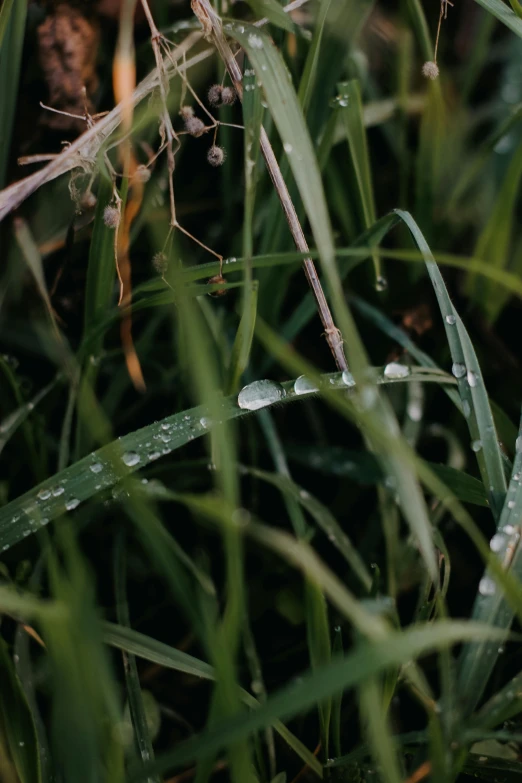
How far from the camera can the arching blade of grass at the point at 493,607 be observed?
0.62 m

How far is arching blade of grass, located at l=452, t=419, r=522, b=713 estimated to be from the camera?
620mm

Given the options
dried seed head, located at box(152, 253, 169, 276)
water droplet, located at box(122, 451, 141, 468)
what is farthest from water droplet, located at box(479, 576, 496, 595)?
dried seed head, located at box(152, 253, 169, 276)

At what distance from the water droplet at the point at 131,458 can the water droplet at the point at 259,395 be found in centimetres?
14

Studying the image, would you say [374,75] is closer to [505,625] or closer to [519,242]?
[519,242]

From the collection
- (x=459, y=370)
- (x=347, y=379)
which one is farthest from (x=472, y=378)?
(x=347, y=379)

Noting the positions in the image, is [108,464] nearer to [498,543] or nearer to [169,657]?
[169,657]

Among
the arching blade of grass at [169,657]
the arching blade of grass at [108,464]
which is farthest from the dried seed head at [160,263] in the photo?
the arching blade of grass at [169,657]

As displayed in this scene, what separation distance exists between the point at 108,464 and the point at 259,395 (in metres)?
0.20

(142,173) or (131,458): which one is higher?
(142,173)

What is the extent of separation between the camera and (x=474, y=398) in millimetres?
718

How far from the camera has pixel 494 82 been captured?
1.41 metres

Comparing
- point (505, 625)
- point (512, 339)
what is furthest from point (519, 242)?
point (505, 625)

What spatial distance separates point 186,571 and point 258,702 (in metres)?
0.24

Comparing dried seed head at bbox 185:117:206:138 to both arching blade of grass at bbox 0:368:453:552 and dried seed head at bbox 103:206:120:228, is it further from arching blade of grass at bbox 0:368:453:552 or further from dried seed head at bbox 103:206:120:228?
arching blade of grass at bbox 0:368:453:552
